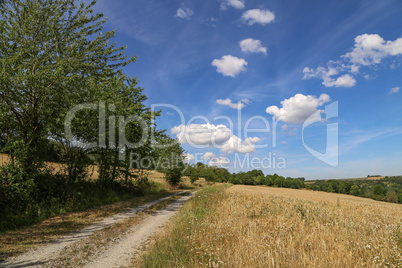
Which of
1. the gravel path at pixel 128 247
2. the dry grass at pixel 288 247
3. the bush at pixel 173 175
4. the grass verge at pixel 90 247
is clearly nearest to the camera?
the dry grass at pixel 288 247

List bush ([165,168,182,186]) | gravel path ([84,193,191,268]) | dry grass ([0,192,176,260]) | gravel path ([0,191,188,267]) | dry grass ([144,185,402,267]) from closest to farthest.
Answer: dry grass ([144,185,402,267]) < gravel path ([0,191,188,267]) < gravel path ([84,193,191,268]) < dry grass ([0,192,176,260]) < bush ([165,168,182,186])

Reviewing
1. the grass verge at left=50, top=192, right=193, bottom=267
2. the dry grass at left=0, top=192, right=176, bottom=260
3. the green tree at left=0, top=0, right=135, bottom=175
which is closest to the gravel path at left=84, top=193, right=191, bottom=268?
the grass verge at left=50, top=192, right=193, bottom=267

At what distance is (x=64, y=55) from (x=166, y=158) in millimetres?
27203

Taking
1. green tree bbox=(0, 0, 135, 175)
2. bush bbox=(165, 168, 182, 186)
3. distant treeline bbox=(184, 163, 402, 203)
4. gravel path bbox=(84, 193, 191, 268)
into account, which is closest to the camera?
gravel path bbox=(84, 193, 191, 268)

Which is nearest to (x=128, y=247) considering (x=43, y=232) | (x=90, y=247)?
(x=90, y=247)

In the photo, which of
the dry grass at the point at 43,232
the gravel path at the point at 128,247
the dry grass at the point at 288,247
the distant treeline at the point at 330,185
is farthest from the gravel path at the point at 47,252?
the distant treeline at the point at 330,185

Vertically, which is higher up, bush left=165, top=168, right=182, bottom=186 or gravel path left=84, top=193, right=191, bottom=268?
gravel path left=84, top=193, right=191, bottom=268

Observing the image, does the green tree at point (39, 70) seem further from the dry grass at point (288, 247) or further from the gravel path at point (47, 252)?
the dry grass at point (288, 247)

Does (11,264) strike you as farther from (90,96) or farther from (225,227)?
(90,96)

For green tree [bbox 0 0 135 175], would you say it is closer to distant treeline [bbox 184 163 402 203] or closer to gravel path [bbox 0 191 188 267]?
gravel path [bbox 0 191 188 267]

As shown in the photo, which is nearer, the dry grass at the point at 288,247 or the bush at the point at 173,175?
the dry grass at the point at 288,247

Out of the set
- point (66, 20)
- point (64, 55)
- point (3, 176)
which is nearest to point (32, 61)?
point (64, 55)

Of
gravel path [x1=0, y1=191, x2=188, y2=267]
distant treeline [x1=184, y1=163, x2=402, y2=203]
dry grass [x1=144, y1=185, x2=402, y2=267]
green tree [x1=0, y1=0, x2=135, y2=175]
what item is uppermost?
green tree [x1=0, y1=0, x2=135, y2=175]

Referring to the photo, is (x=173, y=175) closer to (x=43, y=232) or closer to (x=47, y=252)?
(x=43, y=232)
